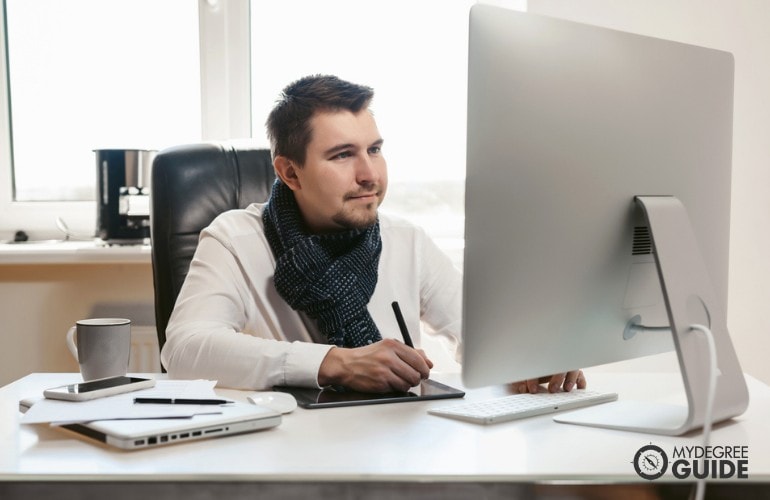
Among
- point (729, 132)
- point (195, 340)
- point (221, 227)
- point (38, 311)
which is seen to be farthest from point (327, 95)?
point (38, 311)

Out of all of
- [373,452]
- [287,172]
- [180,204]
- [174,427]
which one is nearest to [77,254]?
[180,204]

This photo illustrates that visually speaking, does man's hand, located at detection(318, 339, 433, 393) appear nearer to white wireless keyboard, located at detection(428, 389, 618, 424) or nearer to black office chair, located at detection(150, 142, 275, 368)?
white wireless keyboard, located at detection(428, 389, 618, 424)

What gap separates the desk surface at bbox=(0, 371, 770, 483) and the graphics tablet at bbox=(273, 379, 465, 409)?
27 millimetres

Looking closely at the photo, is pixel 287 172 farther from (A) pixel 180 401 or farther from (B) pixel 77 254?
(B) pixel 77 254

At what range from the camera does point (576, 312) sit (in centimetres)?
96

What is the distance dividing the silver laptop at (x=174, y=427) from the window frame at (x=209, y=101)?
171cm

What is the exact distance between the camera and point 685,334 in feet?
3.21

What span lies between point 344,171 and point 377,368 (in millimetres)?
549

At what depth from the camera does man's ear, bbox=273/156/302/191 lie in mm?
1689

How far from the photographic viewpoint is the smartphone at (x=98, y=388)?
1.07 metres

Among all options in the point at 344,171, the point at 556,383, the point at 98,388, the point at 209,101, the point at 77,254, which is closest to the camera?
the point at 98,388

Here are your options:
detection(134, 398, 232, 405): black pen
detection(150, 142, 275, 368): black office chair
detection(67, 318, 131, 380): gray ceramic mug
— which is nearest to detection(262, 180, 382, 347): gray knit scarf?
detection(150, 142, 275, 368): black office chair

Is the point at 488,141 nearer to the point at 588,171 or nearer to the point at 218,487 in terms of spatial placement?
the point at 588,171

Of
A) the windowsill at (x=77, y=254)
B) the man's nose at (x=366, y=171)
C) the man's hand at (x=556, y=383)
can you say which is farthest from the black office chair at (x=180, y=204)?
the man's hand at (x=556, y=383)
